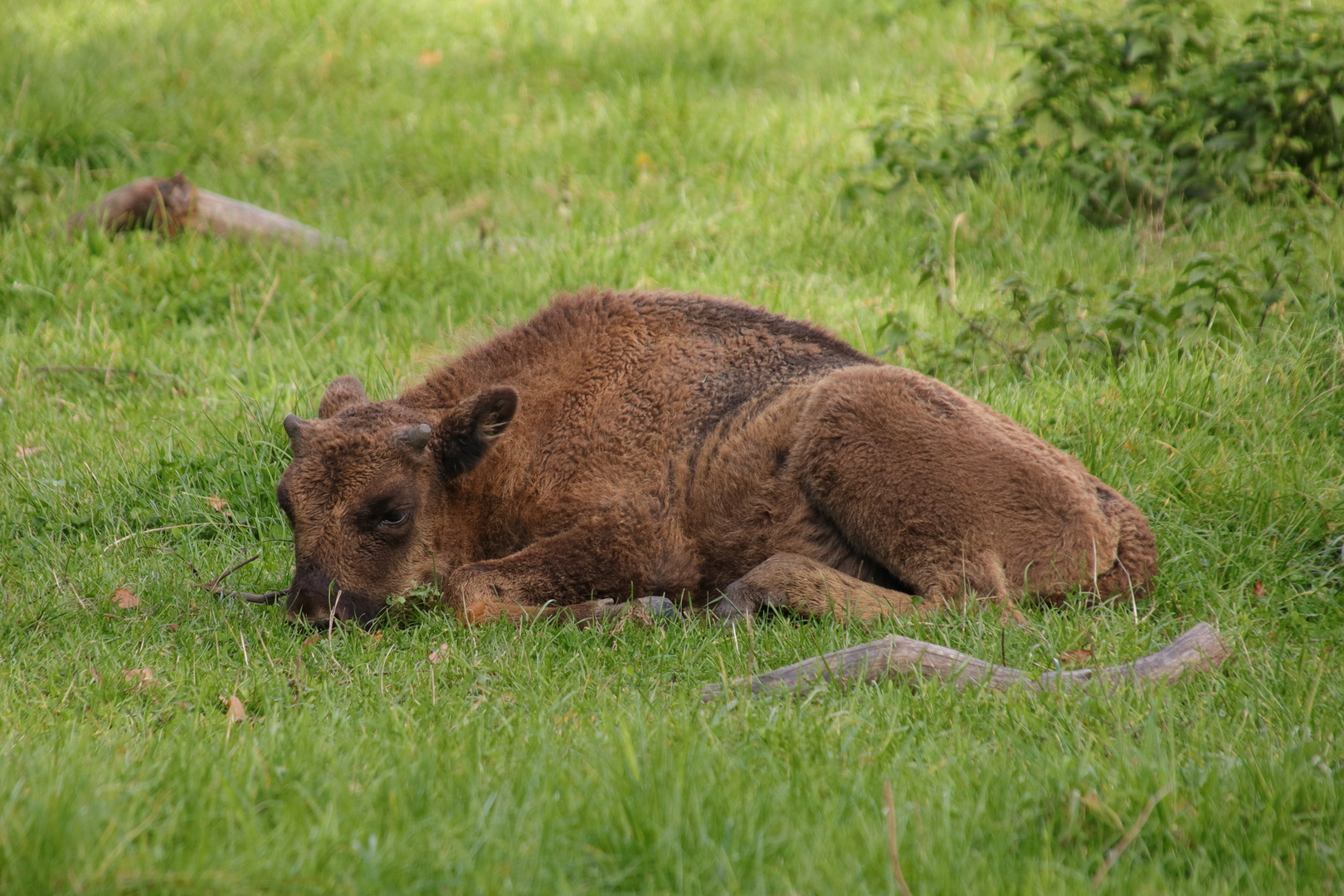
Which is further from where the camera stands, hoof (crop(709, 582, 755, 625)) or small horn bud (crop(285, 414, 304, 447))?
small horn bud (crop(285, 414, 304, 447))

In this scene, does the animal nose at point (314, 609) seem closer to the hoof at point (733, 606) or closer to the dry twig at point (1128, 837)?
the hoof at point (733, 606)

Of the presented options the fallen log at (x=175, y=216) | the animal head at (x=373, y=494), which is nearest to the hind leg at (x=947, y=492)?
the animal head at (x=373, y=494)

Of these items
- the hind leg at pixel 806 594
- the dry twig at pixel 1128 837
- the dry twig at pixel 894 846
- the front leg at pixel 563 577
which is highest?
the dry twig at pixel 894 846

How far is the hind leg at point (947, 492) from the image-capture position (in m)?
5.32

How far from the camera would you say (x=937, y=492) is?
541 centimetres

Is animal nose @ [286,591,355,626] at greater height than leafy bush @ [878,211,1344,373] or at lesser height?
lesser

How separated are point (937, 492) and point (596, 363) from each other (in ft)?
6.06

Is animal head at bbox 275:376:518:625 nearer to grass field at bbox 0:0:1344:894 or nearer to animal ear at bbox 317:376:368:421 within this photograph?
animal ear at bbox 317:376:368:421

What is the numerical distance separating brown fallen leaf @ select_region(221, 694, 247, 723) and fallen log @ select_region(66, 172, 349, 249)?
591 cm

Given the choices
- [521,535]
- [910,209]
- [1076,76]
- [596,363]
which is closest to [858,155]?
[910,209]

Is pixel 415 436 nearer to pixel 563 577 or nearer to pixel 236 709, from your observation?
pixel 563 577

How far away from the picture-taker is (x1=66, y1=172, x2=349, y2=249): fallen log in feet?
Answer: 31.2

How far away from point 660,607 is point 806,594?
0.65m

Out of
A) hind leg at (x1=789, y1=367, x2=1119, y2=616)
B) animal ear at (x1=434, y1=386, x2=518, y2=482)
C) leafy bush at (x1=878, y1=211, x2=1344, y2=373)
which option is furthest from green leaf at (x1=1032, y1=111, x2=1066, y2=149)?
animal ear at (x1=434, y1=386, x2=518, y2=482)
